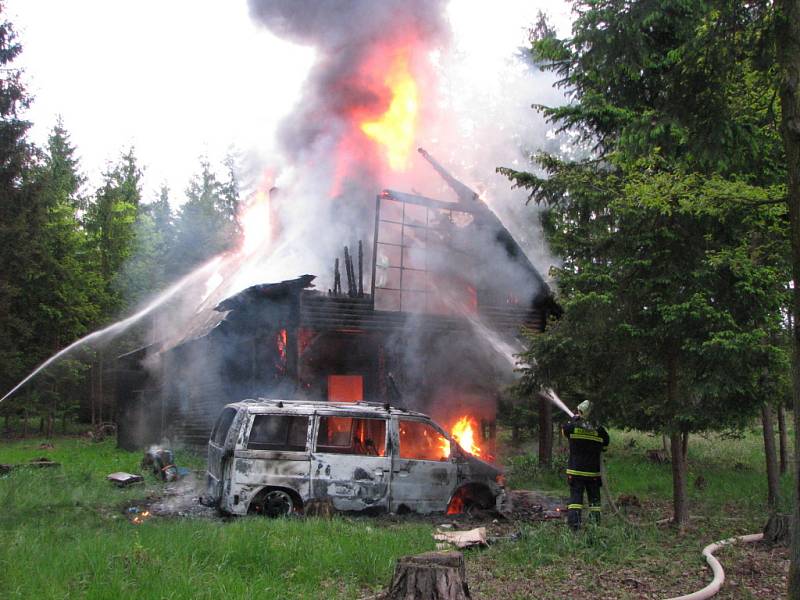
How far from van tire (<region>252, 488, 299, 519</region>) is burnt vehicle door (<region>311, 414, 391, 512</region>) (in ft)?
1.22

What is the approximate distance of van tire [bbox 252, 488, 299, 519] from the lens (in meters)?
8.86

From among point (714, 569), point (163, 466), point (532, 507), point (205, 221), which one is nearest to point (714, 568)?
point (714, 569)

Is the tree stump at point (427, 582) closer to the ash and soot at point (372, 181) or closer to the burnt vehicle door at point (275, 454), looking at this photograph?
the burnt vehicle door at point (275, 454)

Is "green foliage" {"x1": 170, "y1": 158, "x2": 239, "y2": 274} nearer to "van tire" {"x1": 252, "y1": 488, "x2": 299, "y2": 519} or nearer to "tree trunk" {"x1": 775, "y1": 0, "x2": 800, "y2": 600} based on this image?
"van tire" {"x1": 252, "y1": 488, "x2": 299, "y2": 519}

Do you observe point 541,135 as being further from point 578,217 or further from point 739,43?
point 739,43

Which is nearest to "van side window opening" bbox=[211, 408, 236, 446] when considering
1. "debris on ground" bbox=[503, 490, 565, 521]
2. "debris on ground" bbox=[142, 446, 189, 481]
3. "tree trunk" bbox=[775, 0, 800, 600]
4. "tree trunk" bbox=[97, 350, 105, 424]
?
"debris on ground" bbox=[142, 446, 189, 481]

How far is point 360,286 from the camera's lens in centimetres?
1564

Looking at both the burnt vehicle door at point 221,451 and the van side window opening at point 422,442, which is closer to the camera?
the burnt vehicle door at point 221,451

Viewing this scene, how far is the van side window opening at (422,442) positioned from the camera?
31.7 feet

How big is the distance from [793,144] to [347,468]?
266 inches

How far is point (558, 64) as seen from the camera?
1191cm

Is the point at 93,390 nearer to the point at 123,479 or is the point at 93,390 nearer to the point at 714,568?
the point at 123,479

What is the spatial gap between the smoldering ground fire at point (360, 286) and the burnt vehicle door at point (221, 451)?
457 cm

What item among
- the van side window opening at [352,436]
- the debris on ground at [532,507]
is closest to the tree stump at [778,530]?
the debris on ground at [532,507]
